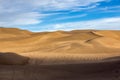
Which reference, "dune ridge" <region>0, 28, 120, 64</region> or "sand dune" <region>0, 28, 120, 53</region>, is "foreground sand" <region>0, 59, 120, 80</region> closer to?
"dune ridge" <region>0, 28, 120, 64</region>

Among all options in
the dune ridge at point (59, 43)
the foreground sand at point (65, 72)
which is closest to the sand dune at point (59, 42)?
the dune ridge at point (59, 43)

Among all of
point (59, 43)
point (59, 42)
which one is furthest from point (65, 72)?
point (59, 42)

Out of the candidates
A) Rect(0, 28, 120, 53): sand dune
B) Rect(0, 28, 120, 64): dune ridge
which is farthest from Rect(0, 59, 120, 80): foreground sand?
Rect(0, 28, 120, 53): sand dune

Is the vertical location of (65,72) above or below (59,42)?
below

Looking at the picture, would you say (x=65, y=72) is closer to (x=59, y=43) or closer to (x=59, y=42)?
(x=59, y=43)

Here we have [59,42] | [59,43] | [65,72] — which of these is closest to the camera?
[65,72]

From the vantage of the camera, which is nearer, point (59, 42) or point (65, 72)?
point (65, 72)

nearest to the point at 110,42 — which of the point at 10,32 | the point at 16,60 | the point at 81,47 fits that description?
the point at 81,47

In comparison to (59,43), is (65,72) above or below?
below

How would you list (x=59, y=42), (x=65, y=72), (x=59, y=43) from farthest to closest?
(x=59, y=42)
(x=59, y=43)
(x=65, y=72)

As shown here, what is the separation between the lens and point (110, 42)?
17.3 metres

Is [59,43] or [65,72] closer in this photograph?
[65,72]

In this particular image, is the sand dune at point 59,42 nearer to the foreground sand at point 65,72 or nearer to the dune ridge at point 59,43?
the dune ridge at point 59,43

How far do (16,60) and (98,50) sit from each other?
247 inches
